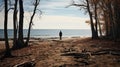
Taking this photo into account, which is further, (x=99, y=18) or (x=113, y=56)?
(x=99, y=18)

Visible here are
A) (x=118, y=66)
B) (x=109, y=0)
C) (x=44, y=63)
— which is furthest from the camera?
(x=109, y=0)

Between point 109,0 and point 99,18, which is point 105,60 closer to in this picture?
point 109,0

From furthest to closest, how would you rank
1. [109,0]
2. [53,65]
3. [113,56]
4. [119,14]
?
[119,14] < [109,0] < [113,56] < [53,65]

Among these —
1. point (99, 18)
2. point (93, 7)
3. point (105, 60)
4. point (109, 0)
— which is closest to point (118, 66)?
point (105, 60)

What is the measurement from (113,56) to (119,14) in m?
21.9

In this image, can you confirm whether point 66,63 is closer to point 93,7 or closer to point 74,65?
point 74,65

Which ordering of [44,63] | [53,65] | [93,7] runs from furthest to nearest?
[93,7] < [44,63] < [53,65]

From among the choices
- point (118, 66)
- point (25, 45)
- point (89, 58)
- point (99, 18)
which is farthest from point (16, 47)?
point (99, 18)

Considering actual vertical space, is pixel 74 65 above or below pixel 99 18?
below

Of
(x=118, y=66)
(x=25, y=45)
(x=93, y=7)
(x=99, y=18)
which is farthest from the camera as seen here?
(x=99, y=18)

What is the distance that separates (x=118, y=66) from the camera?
16609 millimetres

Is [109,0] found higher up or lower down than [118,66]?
higher up

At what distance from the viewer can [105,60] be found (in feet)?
62.1

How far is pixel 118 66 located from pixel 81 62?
2924 millimetres
